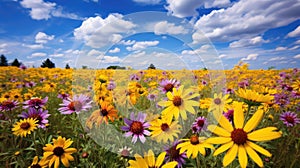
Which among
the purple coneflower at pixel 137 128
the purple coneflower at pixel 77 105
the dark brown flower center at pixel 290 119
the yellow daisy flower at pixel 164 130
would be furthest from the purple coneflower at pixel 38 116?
the dark brown flower center at pixel 290 119

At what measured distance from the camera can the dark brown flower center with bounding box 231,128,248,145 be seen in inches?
25.0

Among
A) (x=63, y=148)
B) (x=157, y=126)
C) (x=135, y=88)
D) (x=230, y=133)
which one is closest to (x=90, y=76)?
(x=135, y=88)

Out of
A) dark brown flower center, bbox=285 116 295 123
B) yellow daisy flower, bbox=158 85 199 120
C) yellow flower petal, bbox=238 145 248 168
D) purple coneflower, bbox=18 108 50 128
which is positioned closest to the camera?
yellow flower petal, bbox=238 145 248 168

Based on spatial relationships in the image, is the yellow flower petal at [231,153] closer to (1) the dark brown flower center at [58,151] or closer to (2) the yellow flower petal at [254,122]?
(2) the yellow flower petal at [254,122]

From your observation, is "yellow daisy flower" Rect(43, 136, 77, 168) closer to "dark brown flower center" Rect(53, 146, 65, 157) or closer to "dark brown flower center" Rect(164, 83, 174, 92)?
"dark brown flower center" Rect(53, 146, 65, 157)

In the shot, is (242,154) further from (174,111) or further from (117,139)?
(117,139)

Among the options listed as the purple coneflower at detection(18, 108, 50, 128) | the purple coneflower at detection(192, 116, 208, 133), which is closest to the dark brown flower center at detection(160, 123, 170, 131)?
the purple coneflower at detection(192, 116, 208, 133)

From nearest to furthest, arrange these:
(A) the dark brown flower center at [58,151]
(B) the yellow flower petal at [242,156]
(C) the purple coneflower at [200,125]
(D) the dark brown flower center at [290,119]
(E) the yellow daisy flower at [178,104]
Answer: (B) the yellow flower petal at [242,156]
(E) the yellow daisy flower at [178,104]
(A) the dark brown flower center at [58,151]
(C) the purple coneflower at [200,125]
(D) the dark brown flower center at [290,119]

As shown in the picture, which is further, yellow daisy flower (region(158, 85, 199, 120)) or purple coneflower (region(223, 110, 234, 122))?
purple coneflower (region(223, 110, 234, 122))

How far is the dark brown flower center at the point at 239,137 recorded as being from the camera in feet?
2.09

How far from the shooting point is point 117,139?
160cm

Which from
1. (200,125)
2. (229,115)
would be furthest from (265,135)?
(200,125)

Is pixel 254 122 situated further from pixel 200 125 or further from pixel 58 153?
pixel 58 153

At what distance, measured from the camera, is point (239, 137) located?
2.09 ft
